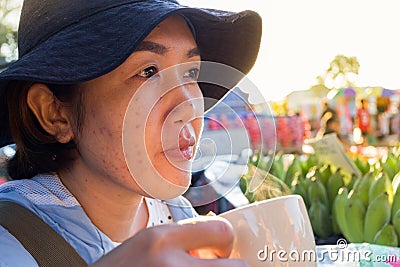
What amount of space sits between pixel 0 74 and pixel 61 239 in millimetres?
271

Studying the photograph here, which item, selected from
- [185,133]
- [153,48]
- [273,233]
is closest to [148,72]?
[153,48]

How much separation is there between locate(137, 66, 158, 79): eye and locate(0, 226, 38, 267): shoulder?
0.30m

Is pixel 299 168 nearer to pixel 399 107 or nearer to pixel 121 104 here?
pixel 121 104

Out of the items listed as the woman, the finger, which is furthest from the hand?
the woman

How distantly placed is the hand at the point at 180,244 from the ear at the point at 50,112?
56 cm

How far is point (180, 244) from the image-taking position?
1.17ft

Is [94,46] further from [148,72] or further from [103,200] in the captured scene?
[103,200]

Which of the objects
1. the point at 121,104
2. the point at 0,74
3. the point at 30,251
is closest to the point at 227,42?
the point at 121,104

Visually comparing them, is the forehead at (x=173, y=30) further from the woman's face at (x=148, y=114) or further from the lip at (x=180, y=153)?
the lip at (x=180, y=153)

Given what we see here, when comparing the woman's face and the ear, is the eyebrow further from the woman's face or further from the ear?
the ear

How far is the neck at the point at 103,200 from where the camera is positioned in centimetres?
91

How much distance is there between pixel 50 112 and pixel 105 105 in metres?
0.14

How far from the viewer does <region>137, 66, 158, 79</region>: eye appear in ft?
2.63

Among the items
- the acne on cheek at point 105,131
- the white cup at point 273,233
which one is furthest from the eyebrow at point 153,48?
the white cup at point 273,233
